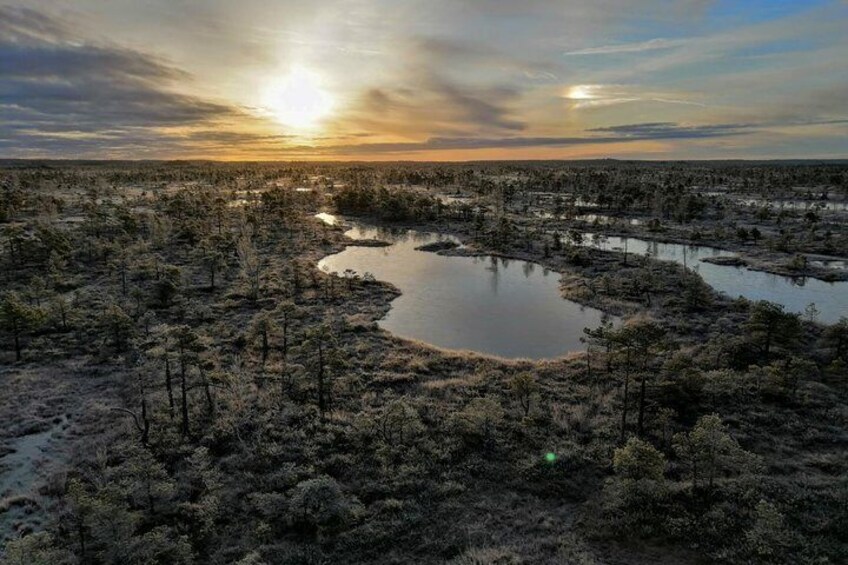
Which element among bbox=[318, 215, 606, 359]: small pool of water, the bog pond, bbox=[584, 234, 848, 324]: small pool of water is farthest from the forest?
bbox=[318, 215, 606, 359]: small pool of water

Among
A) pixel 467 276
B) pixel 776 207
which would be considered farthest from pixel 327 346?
pixel 776 207

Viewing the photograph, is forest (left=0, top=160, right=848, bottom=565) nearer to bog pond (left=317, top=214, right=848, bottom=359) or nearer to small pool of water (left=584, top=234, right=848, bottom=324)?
small pool of water (left=584, top=234, right=848, bottom=324)

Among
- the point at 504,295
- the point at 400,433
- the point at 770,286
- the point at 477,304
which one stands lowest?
the point at 400,433

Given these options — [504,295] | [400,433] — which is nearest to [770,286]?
[504,295]

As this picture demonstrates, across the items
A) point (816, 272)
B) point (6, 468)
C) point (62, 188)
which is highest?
point (62, 188)

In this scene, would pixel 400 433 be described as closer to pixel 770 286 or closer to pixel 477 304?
pixel 477 304

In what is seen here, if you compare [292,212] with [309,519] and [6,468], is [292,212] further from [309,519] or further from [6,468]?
[309,519]

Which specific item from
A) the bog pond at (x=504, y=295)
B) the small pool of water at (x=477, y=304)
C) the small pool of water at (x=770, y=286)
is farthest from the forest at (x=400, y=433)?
the small pool of water at (x=477, y=304)

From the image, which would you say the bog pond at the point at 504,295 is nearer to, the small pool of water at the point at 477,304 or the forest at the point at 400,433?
the small pool of water at the point at 477,304
